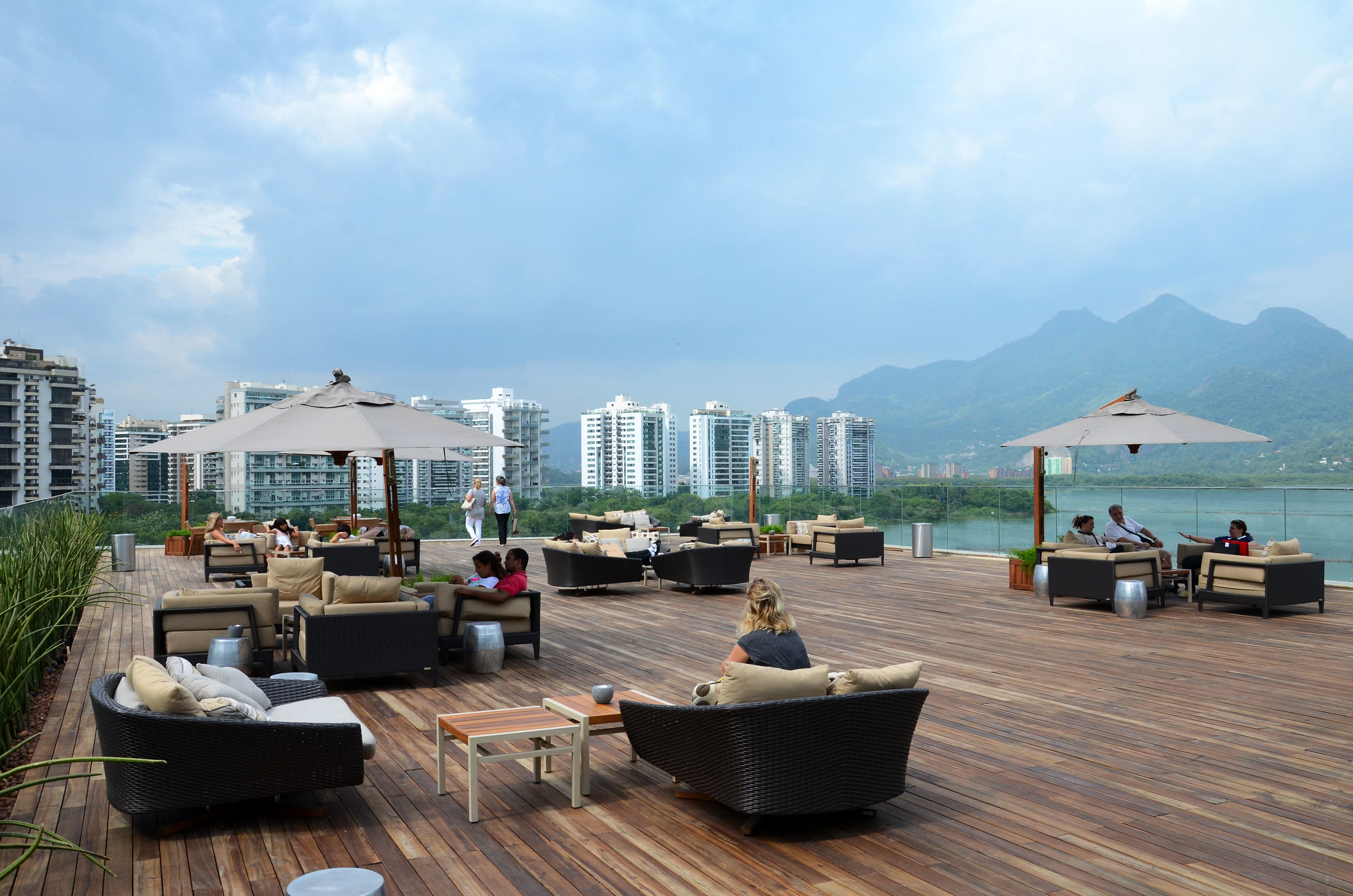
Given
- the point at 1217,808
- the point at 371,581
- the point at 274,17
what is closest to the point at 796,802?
the point at 1217,808

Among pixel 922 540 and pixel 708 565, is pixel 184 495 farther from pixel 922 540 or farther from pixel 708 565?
pixel 922 540

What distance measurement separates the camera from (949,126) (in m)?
156

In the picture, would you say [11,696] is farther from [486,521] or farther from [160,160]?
[160,160]

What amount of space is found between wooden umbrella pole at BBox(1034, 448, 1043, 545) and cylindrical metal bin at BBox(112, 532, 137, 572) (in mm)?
13407

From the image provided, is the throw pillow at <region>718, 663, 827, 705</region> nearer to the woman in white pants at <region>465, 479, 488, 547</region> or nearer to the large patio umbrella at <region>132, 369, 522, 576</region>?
the large patio umbrella at <region>132, 369, 522, 576</region>

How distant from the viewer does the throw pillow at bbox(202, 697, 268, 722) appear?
3783 mm

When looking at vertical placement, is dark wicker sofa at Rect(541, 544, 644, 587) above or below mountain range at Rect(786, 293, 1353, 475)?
below

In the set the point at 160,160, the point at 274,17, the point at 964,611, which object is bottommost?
the point at 964,611

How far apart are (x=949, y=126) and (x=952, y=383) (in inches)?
1696

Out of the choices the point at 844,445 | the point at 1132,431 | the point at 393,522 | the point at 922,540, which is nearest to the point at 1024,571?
the point at 1132,431

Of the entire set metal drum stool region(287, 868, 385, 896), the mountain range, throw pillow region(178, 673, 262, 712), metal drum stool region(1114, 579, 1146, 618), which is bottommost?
metal drum stool region(1114, 579, 1146, 618)

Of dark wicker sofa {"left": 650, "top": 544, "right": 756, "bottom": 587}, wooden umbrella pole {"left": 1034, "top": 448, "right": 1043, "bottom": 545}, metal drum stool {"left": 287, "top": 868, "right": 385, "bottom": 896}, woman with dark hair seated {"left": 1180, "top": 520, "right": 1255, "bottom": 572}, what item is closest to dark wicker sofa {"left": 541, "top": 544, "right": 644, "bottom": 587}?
dark wicker sofa {"left": 650, "top": 544, "right": 756, "bottom": 587}

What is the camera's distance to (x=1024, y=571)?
11.8m

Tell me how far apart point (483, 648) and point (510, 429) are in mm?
31782
